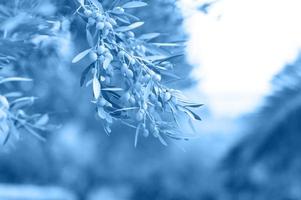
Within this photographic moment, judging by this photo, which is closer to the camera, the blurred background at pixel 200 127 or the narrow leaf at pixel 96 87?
the narrow leaf at pixel 96 87

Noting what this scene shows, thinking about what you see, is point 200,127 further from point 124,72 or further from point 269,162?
point 124,72

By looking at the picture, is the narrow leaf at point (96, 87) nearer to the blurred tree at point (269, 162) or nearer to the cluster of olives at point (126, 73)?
the cluster of olives at point (126, 73)

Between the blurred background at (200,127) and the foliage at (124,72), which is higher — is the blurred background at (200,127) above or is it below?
above

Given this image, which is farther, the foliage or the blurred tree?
the blurred tree

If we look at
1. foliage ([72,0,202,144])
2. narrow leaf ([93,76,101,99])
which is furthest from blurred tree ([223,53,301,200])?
narrow leaf ([93,76,101,99])

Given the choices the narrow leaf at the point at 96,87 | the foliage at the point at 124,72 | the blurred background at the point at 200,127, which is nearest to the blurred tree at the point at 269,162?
the blurred background at the point at 200,127

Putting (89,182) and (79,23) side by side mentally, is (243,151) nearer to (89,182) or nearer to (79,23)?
(89,182)

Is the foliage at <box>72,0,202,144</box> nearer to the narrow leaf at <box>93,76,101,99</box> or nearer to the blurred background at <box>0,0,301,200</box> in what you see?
the narrow leaf at <box>93,76,101,99</box>

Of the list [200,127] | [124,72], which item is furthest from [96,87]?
[200,127]
